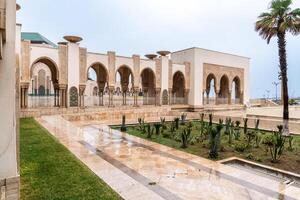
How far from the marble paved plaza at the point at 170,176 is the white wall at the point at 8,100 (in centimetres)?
199

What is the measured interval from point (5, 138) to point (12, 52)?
1.13 m

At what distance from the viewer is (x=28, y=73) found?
17891 millimetres

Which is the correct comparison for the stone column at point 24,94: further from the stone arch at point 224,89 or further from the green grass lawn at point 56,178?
the stone arch at point 224,89

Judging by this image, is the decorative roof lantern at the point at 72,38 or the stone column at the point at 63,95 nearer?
the decorative roof lantern at the point at 72,38

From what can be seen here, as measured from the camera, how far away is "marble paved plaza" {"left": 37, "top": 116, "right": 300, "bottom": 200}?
4602mm

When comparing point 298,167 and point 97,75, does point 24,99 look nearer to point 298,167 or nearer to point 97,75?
point 97,75

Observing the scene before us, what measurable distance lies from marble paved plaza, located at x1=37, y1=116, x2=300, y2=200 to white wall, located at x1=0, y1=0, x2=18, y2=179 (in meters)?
1.99

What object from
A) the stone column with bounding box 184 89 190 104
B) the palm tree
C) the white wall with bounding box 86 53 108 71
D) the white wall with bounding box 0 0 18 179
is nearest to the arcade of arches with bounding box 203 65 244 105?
the stone column with bounding box 184 89 190 104

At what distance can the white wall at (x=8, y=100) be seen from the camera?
3178 millimetres

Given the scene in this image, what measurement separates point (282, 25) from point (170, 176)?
12.4 meters

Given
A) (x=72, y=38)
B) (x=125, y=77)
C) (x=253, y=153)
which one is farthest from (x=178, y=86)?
(x=253, y=153)

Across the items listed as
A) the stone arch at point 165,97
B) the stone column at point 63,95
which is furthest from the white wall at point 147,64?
the stone column at point 63,95

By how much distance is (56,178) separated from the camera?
5086 mm

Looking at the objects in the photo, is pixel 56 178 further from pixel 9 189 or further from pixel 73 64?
pixel 73 64
